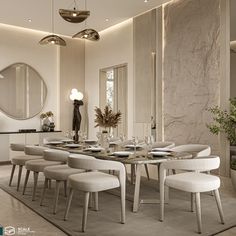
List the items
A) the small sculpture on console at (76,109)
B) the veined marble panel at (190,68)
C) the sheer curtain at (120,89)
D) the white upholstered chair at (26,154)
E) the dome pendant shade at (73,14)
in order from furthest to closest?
the sheer curtain at (120,89) < the small sculpture on console at (76,109) < the veined marble panel at (190,68) < the white upholstered chair at (26,154) < the dome pendant shade at (73,14)

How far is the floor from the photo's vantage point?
2.93m

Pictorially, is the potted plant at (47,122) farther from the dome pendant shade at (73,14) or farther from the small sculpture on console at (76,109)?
the dome pendant shade at (73,14)

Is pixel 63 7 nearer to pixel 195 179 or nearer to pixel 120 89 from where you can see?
pixel 120 89

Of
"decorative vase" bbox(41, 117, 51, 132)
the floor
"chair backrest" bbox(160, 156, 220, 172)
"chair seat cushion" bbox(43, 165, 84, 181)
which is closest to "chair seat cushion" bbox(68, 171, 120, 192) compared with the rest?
"chair seat cushion" bbox(43, 165, 84, 181)

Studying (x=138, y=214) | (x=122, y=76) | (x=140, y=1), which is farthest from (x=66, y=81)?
(x=138, y=214)

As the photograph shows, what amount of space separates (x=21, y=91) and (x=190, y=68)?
4475 millimetres

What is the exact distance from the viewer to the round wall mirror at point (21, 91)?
7613 millimetres

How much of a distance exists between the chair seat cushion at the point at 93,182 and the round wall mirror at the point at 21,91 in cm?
511

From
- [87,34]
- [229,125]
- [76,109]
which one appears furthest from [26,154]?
[76,109]

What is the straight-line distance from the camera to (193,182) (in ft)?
9.59

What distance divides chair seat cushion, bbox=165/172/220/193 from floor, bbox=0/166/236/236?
1.51ft
